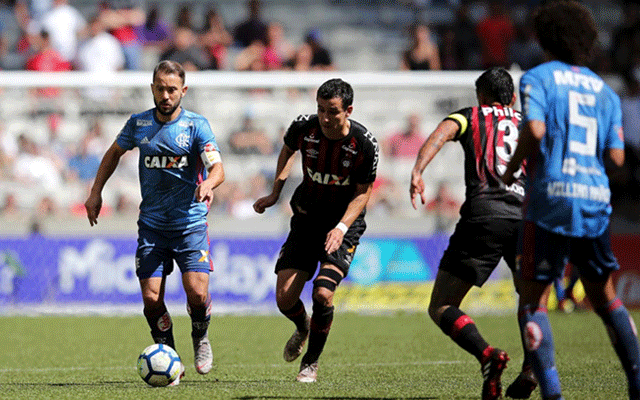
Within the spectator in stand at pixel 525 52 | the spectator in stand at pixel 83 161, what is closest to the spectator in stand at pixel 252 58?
the spectator in stand at pixel 83 161

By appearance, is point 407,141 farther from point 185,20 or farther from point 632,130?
point 185,20

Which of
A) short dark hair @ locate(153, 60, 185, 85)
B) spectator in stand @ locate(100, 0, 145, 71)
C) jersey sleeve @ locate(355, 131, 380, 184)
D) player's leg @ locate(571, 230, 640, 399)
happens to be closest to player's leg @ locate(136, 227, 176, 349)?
short dark hair @ locate(153, 60, 185, 85)

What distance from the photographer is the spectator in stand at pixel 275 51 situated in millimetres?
17312

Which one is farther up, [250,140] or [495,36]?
[495,36]

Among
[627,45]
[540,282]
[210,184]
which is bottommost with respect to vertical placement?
[540,282]

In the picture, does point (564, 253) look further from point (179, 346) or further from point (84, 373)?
point (179, 346)

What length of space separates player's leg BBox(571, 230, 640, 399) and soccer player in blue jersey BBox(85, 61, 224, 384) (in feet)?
10.3

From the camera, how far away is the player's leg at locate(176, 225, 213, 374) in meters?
7.67

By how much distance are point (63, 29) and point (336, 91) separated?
11736 millimetres

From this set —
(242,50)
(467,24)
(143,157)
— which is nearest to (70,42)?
(242,50)

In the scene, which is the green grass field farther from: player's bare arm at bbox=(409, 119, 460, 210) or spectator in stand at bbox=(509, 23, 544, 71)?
spectator in stand at bbox=(509, 23, 544, 71)

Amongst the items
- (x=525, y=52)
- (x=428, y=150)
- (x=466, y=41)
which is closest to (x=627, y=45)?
(x=525, y=52)

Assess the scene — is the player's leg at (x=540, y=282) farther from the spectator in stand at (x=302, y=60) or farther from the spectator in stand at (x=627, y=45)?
the spectator in stand at (x=627, y=45)

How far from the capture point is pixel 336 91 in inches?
285
